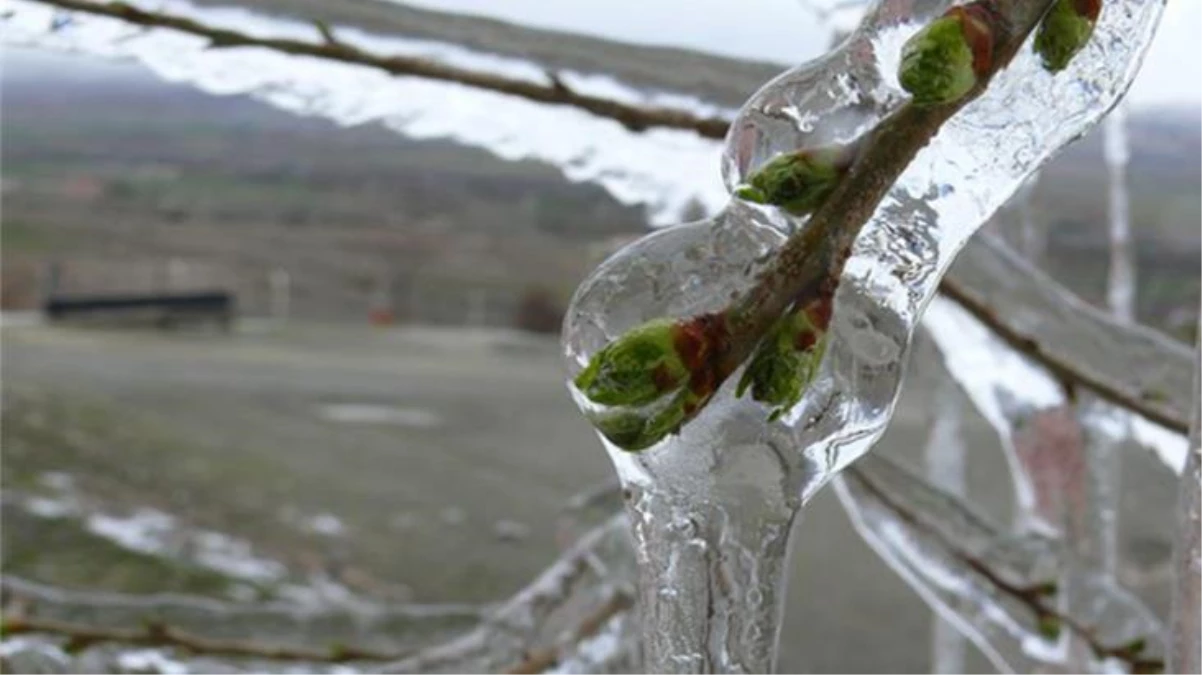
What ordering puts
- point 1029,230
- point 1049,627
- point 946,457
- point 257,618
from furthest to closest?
point 946,457
point 1029,230
point 257,618
point 1049,627

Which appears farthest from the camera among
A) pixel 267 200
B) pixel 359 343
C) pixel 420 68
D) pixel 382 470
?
pixel 267 200

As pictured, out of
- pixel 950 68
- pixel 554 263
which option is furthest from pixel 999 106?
pixel 554 263

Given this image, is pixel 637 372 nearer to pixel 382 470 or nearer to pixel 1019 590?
pixel 1019 590

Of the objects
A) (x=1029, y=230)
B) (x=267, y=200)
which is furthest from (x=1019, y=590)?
(x=267, y=200)

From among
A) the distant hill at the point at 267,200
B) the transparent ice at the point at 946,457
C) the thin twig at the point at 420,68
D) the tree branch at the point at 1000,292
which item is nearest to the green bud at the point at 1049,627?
the tree branch at the point at 1000,292

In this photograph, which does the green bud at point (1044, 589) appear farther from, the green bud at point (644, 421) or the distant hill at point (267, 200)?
the distant hill at point (267, 200)

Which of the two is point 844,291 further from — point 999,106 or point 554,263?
point 554,263

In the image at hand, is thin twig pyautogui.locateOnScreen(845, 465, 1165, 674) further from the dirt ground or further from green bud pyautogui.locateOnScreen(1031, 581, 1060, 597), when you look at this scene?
the dirt ground
